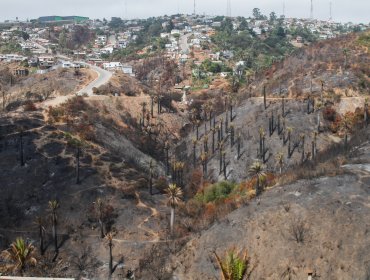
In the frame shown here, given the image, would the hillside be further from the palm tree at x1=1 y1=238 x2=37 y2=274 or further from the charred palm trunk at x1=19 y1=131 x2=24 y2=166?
the palm tree at x1=1 y1=238 x2=37 y2=274

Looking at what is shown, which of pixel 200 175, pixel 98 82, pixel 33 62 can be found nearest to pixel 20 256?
pixel 200 175

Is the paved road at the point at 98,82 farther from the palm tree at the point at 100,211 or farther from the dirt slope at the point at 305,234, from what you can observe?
the dirt slope at the point at 305,234

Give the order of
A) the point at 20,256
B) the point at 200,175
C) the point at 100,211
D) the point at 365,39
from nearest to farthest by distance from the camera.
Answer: the point at 20,256 < the point at 100,211 < the point at 200,175 < the point at 365,39

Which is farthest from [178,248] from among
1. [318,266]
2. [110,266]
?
[318,266]

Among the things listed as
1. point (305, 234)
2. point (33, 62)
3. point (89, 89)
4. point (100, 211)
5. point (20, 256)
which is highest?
point (33, 62)

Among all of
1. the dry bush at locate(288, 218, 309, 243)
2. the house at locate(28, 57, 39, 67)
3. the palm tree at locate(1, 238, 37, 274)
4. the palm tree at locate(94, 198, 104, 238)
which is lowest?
the palm tree at locate(94, 198, 104, 238)

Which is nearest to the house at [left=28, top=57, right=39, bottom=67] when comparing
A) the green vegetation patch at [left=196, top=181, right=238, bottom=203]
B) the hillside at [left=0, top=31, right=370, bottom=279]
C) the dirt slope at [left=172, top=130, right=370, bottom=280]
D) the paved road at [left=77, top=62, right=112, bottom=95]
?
the paved road at [left=77, top=62, right=112, bottom=95]

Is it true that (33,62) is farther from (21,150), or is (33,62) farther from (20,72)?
(21,150)

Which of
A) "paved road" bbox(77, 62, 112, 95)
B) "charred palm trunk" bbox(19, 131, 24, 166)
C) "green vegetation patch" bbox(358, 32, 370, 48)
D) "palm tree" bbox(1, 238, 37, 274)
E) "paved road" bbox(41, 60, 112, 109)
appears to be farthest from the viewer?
"green vegetation patch" bbox(358, 32, 370, 48)

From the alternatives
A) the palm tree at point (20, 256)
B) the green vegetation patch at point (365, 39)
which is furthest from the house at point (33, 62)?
the palm tree at point (20, 256)

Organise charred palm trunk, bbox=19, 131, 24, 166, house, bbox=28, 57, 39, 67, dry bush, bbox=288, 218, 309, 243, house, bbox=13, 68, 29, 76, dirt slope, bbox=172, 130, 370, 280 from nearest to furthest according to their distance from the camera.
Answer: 1. dirt slope, bbox=172, 130, 370, 280
2. dry bush, bbox=288, 218, 309, 243
3. charred palm trunk, bbox=19, 131, 24, 166
4. house, bbox=13, 68, 29, 76
5. house, bbox=28, 57, 39, 67

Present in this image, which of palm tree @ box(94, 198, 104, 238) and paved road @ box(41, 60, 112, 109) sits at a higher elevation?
paved road @ box(41, 60, 112, 109)

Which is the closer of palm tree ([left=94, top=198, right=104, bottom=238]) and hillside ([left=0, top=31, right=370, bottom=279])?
hillside ([left=0, top=31, right=370, bottom=279])
